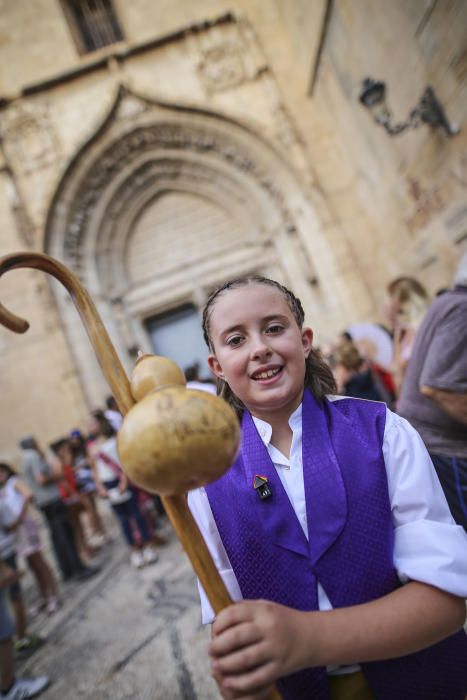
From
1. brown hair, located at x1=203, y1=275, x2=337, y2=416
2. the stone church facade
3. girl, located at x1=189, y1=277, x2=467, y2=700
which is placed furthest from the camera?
the stone church facade

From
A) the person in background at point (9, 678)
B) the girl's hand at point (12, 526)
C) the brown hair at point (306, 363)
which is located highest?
the brown hair at point (306, 363)

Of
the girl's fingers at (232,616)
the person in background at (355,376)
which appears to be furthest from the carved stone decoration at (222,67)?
the girl's fingers at (232,616)

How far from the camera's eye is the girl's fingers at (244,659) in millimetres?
516

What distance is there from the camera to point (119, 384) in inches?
23.3

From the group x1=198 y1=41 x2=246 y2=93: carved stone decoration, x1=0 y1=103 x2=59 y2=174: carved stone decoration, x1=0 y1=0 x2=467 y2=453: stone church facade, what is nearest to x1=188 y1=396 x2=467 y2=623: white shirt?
x1=0 y1=0 x2=467 y2=453: stone church facade

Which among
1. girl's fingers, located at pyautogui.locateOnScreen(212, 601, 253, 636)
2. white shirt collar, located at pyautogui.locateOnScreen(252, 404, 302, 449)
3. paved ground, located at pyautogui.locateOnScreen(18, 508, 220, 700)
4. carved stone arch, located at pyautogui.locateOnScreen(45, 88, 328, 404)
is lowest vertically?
paved ground, located at pyautogui.locateOnScreen(18, 508, 220, 700)

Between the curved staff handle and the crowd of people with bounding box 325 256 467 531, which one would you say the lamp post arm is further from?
the crowd of people with bounding box 325 256 467 531

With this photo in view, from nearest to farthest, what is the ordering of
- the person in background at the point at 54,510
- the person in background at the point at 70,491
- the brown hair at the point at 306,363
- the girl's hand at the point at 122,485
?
the brown hair at the point at 306,363 → the girl's hand at the point at 122,485 → the person in background at the point at 54,510 → the person in background at the point at 70,491

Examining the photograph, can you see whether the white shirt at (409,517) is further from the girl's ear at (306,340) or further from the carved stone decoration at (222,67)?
the carved stone decoration at (222,67)

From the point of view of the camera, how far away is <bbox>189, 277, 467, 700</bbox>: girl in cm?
67

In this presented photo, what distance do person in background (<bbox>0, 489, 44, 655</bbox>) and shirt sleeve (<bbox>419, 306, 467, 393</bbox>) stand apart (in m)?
3.23

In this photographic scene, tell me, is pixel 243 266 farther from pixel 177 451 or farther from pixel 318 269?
pixel 177 451

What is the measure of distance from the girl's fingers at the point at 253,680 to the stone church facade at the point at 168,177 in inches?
252

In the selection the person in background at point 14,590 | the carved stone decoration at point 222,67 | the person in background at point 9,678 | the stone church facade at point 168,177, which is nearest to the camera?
the person in background at point 9,678
